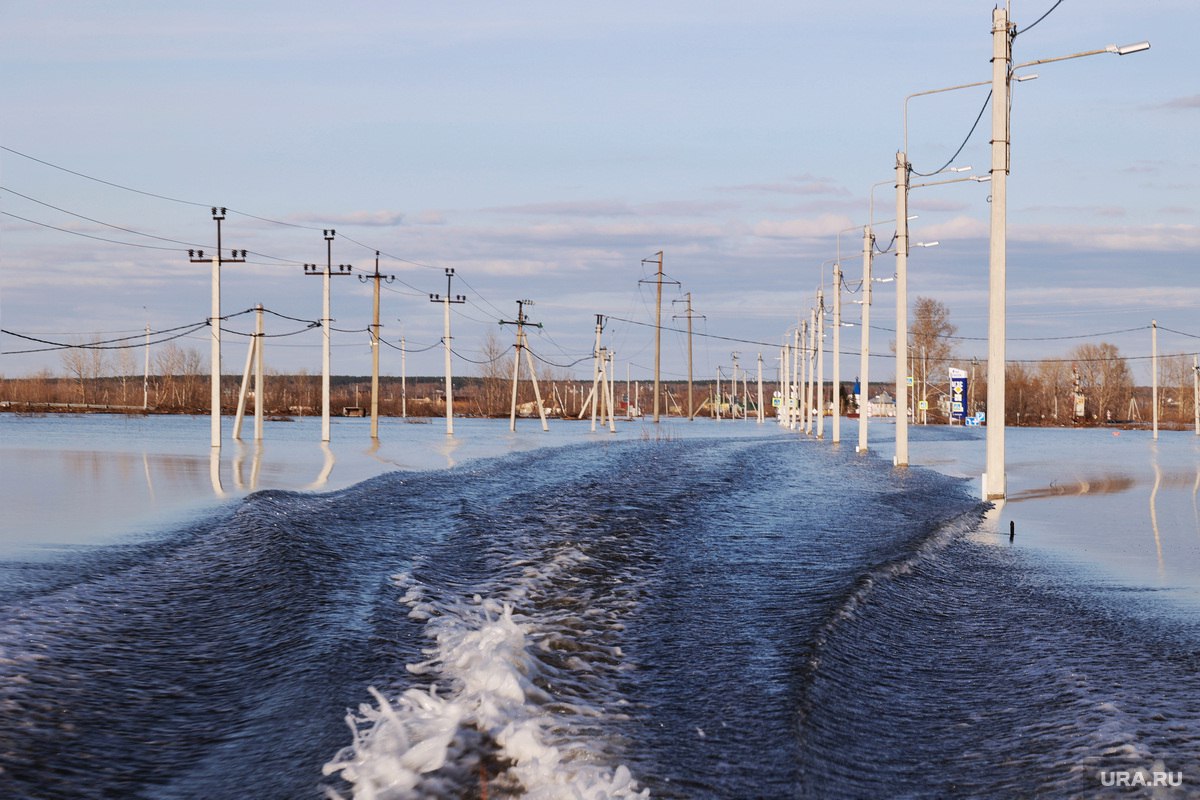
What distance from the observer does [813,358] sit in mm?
73812

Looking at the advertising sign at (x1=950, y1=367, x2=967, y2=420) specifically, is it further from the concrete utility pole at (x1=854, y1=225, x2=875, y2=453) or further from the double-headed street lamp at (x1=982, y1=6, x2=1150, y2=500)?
the double-headed street lamp at (x1=982, y1=6, x2=1150, y2=500)

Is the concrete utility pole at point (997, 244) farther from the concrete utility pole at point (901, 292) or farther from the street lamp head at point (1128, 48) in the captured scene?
the concrete utility pole at point (901, 292)

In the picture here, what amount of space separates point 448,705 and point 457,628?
2274 millimetres

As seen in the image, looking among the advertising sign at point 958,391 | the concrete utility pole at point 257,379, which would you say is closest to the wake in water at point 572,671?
the concrete utility pole at point 257,379

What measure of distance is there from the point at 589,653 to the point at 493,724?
1973 mm

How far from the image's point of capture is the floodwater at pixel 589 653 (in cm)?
547

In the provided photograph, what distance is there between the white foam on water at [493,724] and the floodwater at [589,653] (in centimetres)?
2

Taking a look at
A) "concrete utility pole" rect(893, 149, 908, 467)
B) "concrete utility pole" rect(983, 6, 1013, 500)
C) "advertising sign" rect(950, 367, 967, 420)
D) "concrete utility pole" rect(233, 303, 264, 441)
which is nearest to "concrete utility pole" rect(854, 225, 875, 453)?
"concrete utility pole" rect(893, 149, 908, 467)

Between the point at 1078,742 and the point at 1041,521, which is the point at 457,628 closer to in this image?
the point at 1078,742

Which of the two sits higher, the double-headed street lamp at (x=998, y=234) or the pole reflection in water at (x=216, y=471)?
the double-headed street lamp at (x=998, y=234)

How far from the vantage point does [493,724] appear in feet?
20.0

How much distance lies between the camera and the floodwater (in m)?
5.47

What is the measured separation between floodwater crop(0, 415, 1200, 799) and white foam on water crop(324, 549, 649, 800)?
22 mm

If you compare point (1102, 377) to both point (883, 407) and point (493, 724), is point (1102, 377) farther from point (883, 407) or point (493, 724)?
point (493, 724)
